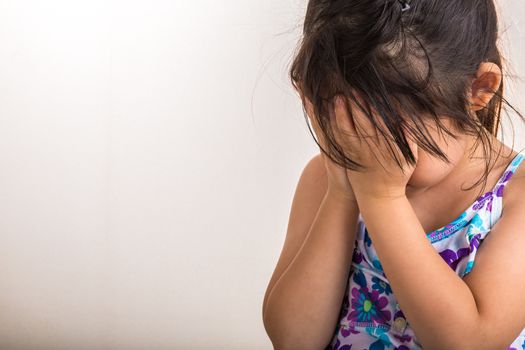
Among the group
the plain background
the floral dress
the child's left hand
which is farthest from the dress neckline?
Answer: the plain background

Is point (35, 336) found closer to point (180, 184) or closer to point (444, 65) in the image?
point (180, 184)

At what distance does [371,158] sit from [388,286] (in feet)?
0.58

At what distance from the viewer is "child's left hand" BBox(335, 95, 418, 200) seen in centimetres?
71

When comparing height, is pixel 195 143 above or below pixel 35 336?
above

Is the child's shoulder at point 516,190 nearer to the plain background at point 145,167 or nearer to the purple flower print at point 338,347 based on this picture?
the purple flower print at point 338,347

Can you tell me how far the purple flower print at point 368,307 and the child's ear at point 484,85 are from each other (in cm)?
23

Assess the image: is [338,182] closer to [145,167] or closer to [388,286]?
[388,286]

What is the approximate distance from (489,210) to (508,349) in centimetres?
A: 16

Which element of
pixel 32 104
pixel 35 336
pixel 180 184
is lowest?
pixel 35 336

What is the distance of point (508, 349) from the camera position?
33.0 inches

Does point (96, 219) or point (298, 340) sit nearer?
point (298, 340)

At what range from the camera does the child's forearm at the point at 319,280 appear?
832 mm

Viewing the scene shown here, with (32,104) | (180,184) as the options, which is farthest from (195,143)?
(32,104)

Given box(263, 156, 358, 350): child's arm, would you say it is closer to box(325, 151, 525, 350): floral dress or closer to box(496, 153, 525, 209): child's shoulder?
box(325, 151, 525, 350): floral dress
